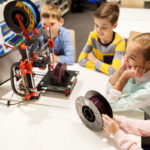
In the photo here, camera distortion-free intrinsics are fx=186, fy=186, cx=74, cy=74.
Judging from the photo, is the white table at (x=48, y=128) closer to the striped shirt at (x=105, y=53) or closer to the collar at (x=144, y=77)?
the collar at (x=144, y=77)

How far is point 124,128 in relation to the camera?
39.6 inches

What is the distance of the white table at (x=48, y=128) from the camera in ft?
3.10

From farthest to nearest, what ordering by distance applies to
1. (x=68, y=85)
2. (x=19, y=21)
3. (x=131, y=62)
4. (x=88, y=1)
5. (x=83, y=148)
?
(x=88, y=1) < (x=68, y=85) < (x=131, y=62) < (x=19, y=21) < (x=83, y=148)

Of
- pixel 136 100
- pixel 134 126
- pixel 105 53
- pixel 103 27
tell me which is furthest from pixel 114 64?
pixel 134 126

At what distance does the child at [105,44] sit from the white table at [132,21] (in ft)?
Answer: 1.85

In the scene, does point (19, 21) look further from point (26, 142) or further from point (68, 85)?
point (26, 142)

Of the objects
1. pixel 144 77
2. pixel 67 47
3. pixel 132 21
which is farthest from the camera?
pixel 132 21

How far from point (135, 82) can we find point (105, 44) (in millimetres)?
613

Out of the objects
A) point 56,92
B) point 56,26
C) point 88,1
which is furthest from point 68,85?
point 88,1

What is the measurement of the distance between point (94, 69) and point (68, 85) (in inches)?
19.8

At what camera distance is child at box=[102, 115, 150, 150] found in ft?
2.95

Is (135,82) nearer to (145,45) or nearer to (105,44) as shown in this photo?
(145,45)

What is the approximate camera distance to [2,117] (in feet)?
3.66

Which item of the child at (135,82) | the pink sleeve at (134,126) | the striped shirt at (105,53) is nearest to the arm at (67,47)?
the striped shirt at (105,53)
